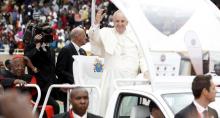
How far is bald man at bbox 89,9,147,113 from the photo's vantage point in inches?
228

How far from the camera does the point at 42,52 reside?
23.3 ft

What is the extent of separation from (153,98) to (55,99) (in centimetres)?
282

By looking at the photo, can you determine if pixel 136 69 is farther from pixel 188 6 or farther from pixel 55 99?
pixel 55 99

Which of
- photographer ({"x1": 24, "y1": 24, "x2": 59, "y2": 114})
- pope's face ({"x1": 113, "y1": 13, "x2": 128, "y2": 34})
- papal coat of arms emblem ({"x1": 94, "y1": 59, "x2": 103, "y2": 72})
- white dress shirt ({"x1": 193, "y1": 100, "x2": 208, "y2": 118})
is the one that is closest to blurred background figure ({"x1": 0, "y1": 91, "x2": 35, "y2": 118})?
white dress shirt ({"x1": 193, "y1": 100, "x2": 208, "y2": 118})

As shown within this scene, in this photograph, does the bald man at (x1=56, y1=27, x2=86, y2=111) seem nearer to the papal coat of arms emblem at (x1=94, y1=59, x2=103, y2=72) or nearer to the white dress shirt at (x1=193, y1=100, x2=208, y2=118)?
the papal coat of arms emblem at (x1=94, y1=59, x2=103, y2=72)

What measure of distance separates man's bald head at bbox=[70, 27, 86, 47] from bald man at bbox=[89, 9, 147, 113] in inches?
46.7

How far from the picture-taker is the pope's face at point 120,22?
5711 mm

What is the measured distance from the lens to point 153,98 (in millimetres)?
4328

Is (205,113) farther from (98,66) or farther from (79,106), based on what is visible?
(98,66)

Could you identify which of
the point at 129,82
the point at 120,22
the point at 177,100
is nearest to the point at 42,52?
the point at 120,22

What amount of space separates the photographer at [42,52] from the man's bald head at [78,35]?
300 millimetres

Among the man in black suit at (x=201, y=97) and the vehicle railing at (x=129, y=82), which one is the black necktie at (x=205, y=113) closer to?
the man in black suit at (x=201, y=97)

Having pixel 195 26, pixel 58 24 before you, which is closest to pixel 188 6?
pixel 195 26

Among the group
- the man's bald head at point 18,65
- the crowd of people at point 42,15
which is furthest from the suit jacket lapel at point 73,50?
the crowd of people at point 42,15
